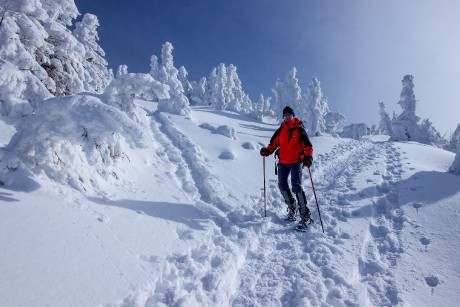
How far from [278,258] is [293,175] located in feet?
7.23

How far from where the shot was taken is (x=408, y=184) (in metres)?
8.86

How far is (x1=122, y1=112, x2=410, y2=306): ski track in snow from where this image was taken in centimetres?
374

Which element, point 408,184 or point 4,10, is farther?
point 408,184

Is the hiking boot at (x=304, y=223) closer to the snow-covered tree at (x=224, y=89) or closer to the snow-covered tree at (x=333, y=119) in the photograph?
the snow-covered tree at (x=224, y=89)

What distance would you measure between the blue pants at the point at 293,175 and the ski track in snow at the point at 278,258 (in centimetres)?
79

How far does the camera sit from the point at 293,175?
6.52 metres

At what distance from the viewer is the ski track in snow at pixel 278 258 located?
12.3 feet

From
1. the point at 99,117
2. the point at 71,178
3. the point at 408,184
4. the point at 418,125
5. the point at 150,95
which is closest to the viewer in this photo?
the point at 99,117

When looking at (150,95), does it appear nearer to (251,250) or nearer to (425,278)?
(251,250)

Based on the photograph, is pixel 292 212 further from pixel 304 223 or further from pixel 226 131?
pixel 226 131

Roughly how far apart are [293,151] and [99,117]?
408 centimetres

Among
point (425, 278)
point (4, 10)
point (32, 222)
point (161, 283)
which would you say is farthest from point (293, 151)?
point (4, 10)

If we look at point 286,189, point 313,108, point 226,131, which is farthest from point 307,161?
point 313,108

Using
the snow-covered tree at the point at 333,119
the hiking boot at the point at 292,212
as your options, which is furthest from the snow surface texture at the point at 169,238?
the snow-covered tree at the point at 333,119
